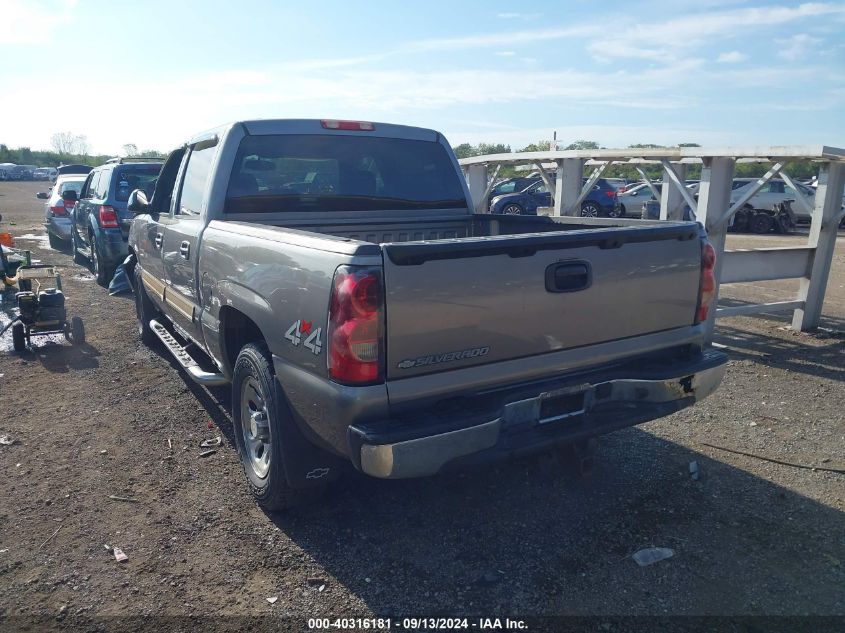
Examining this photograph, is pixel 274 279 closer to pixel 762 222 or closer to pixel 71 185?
pixel 71 185

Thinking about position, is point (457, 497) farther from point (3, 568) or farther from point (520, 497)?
point (3, 568)

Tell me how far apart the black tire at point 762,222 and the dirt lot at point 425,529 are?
18.2m

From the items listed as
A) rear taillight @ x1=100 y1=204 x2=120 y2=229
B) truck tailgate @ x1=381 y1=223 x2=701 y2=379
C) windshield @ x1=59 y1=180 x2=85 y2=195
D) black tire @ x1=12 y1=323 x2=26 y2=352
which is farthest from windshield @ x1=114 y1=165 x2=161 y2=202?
truck tailgate @ x1=381 y1=223 x2=701 y2=379

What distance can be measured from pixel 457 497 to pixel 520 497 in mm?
370

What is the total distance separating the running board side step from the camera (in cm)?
439

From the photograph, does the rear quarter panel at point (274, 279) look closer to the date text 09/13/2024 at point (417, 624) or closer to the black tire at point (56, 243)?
the date text 09/13/2024 at point (417, 624)

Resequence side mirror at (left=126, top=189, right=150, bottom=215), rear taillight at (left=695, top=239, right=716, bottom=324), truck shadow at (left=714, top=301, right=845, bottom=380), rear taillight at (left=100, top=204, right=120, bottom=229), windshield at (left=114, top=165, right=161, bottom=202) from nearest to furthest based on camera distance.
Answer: rear taillight at (left=695, top=239, right=716, bottom=324) → side mirror at (left=126, top=189, right=150, bottom=215) → truck shadow at (left=714, top=301, right=845, bottom=380) → rear taillight at (left=100, top=204, right=120, bottom=229) → windshield at (left=114, top=165, right=161, bottom=202)

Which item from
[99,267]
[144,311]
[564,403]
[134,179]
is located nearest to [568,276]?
[564,403]

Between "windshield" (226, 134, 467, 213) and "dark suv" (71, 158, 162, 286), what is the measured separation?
5.93 metres

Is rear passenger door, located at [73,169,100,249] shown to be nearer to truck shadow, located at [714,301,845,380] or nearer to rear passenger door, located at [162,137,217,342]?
rear passenger door, located at [162,137,217,342]

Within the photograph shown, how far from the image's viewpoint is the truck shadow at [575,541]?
3004 mm

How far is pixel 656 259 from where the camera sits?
3.49m

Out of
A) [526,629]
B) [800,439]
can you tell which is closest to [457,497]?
[526,629]

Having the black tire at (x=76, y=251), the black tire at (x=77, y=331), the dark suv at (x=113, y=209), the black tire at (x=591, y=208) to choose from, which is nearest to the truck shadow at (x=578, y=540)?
the black tire at (x=77, y=331)
